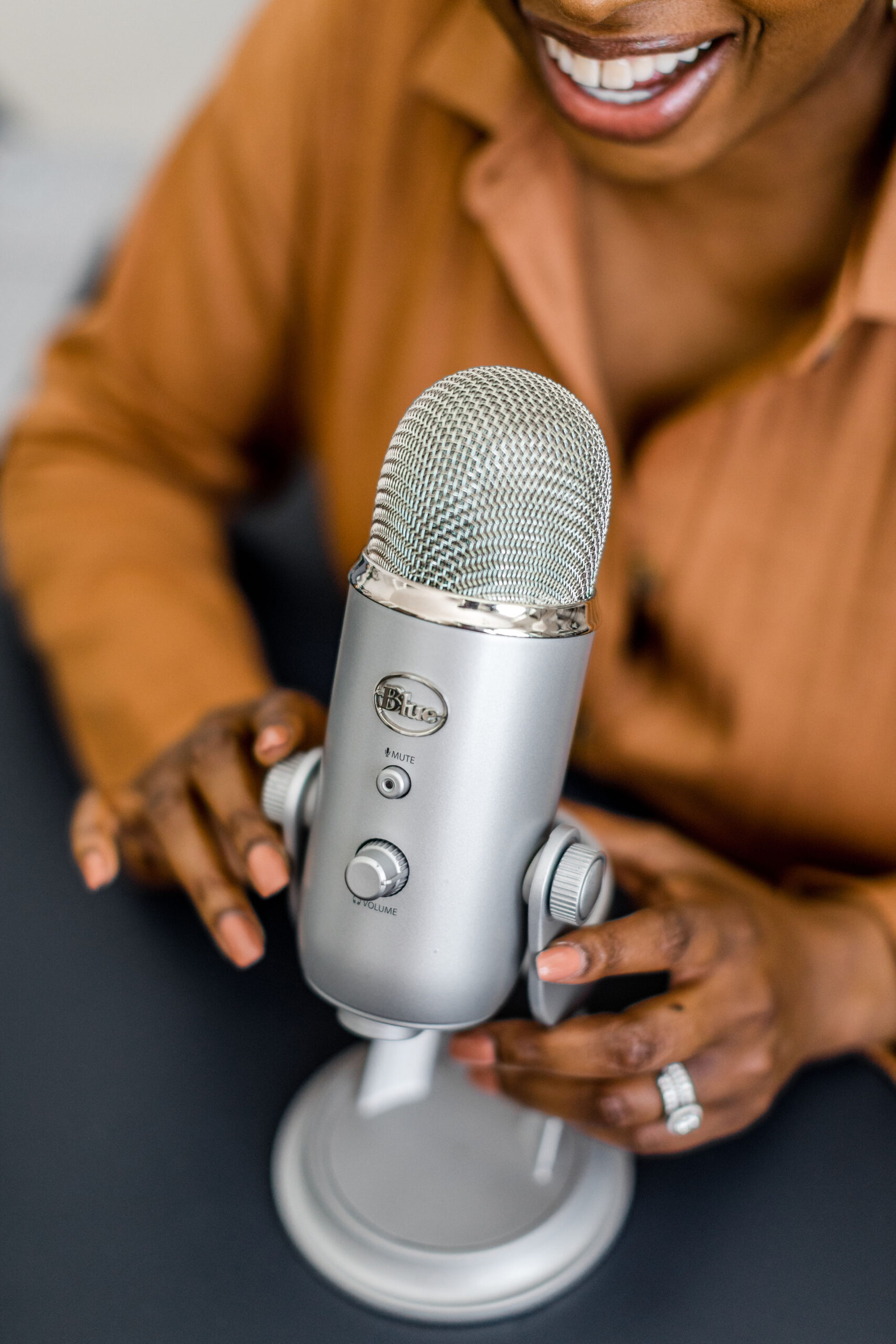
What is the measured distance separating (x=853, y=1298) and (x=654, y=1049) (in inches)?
5.8

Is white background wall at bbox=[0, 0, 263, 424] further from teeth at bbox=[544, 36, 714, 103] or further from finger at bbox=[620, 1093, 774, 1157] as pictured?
finger at bbox=[620, 1093, 774, 1157]

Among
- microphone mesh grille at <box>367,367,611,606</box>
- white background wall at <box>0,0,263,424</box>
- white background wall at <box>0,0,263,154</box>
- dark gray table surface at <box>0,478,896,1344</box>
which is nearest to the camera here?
microphone mesh grille at <box>367,367,611,606</box>

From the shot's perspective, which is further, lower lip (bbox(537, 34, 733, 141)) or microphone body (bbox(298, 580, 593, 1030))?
lower lip (bbox(537, 34, 733, 141))

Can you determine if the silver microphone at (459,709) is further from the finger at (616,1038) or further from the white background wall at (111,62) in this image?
the white background wall at (111,62)

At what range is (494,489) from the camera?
0.40m

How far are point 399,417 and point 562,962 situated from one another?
1.72ft

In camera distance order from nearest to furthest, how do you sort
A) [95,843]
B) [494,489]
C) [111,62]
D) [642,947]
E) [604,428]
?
[494,489] < [642,947] < [95,843] < [604,428] < [111,62]

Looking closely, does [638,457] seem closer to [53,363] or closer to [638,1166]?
[638,1166]

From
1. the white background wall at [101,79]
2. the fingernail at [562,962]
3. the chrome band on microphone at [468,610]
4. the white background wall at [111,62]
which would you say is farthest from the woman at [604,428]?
the white background wall at [111,62]

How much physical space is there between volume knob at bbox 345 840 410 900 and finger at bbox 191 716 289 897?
0.11m

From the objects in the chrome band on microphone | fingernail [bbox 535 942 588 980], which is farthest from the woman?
the chrome band on microphone

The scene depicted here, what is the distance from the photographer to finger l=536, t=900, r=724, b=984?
1.58 ft

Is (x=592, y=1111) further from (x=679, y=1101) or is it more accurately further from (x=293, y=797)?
(x=293, y=797)

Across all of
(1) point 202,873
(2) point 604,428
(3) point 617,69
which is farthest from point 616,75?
(1) point 202,873
